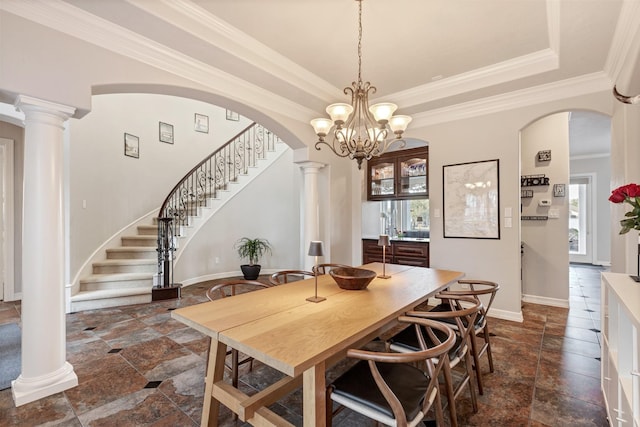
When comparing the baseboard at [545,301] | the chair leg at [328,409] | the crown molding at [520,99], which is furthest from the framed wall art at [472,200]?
the chair leg at [328,409]

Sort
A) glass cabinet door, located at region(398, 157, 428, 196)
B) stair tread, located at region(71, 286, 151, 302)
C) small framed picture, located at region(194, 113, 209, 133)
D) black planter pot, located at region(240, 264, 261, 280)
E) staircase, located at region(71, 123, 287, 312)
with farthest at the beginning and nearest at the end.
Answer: small framed picture, located at region(194, 113, 209, 133) → black planter pot, located at region(240, 264, 261, 280) → glass cabinet door, located at region(398, 157, 428, 196) → staircase, located at region(71, 123, 287, 312) → stair tread, located at region(71, 286, 151, 302)

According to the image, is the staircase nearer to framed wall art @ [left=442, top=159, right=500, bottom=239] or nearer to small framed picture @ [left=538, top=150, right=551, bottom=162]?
framed wall art @ [left=442, top=159, right=500, bottom=239]

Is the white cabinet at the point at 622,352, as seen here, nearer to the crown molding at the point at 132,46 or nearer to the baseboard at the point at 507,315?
the baseboard at the point at 507,315

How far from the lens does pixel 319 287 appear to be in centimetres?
246

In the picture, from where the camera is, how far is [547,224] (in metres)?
4.31

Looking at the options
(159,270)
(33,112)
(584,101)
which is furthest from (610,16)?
(159,270)

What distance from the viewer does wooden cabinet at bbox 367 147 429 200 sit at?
498 cm

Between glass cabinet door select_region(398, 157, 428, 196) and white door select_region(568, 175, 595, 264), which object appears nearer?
glass cabinet door select_region(398, 157, 428, 196)

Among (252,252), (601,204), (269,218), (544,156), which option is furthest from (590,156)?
(252,252)

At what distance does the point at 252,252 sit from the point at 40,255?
3979 millimetres

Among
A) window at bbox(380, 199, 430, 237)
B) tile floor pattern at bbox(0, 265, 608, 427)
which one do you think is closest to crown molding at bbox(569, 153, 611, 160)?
window at bbox(380, 199, 430, 237)

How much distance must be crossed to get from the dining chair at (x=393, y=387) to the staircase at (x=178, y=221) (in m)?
4.00

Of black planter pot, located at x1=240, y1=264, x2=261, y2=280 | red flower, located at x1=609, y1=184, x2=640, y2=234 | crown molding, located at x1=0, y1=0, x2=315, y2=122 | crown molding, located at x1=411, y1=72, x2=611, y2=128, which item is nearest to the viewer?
red flower, located at x1=609, y1=184, x2=640, y2=234

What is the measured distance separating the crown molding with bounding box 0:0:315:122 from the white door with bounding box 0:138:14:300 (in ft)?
11.9
